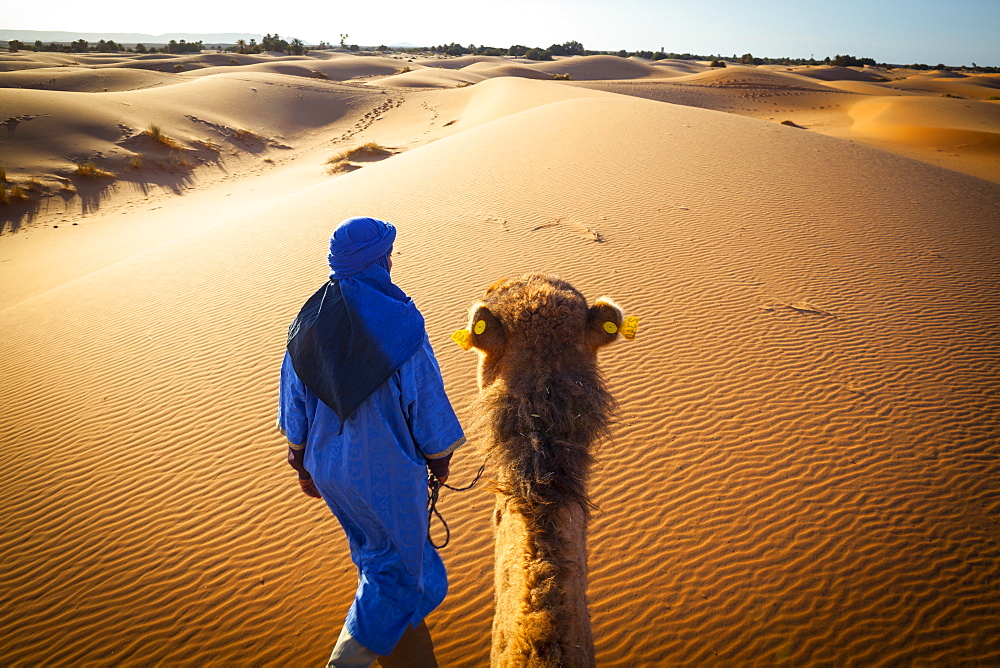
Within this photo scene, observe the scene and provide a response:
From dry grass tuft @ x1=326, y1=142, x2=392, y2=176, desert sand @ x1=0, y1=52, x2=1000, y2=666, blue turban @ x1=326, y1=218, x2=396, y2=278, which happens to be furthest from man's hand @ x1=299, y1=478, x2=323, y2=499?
dry grass tuft @ x1=326, y1=142, x2=392, y2=176

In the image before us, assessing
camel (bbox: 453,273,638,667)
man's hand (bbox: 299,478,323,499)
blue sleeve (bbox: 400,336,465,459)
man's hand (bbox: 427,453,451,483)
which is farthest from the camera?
man's hand (bbox: 299,478,323,499)

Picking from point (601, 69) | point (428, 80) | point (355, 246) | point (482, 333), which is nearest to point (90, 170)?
point (355, 246)

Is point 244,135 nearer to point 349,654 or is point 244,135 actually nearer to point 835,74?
point 349,654

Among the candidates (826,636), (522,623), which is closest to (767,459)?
(826,636)

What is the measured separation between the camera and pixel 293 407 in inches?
106

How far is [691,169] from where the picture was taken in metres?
12.9

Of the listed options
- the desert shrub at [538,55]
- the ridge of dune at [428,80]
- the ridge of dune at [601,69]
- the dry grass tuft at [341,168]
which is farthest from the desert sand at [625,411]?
the desert shrub at [538,55]

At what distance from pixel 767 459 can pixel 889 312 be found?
4.11 meters

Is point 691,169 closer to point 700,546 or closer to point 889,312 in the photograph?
point 889,312

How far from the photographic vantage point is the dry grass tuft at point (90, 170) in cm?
1827

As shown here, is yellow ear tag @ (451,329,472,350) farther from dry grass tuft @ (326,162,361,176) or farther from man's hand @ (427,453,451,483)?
dry grass tuft @ (326,162,361,176)

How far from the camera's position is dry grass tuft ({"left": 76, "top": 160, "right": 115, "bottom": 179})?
18.3 m

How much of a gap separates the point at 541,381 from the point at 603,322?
0.57 meters

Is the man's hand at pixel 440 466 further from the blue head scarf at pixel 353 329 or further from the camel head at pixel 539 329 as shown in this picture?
the blue head scarf at pixel 353 329
